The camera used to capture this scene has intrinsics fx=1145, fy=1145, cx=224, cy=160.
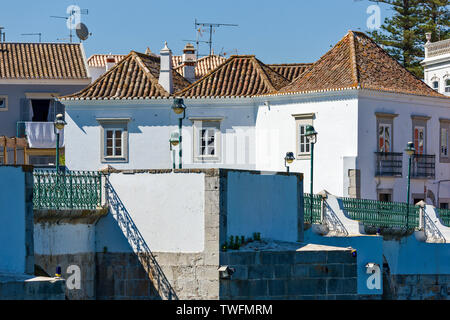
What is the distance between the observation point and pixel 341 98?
130ft

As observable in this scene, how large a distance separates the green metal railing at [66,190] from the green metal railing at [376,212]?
370 inches

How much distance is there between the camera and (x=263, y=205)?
2519 cm

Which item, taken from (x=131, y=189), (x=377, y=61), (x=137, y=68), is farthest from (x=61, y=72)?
(x=131, y=189)

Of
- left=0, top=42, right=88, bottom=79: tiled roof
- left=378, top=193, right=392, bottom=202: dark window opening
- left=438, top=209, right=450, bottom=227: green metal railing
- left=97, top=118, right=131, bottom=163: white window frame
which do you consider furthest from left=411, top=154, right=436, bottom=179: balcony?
left=0, top=42, right=88, bottom=79: tiled roof

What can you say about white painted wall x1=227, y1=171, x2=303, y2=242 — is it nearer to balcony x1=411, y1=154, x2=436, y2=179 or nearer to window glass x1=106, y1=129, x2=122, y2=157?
balcony x1=411, y1=154, x2=436, y2=179

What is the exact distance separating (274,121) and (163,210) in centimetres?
1928

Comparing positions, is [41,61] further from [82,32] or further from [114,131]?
[114,131]

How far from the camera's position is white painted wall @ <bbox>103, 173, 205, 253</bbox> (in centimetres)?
2297

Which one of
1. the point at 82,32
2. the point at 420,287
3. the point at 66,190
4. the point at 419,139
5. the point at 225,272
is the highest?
the point at 82,32

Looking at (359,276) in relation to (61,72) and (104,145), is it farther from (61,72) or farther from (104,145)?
(61,72)

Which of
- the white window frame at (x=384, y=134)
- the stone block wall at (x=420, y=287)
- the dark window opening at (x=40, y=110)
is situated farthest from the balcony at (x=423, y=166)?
the dark window opening at (x=40, y=110)

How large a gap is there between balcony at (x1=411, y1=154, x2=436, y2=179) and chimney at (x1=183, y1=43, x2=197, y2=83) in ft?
36.2

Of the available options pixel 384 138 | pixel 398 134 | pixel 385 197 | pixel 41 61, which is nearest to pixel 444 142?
pixel 398 134
